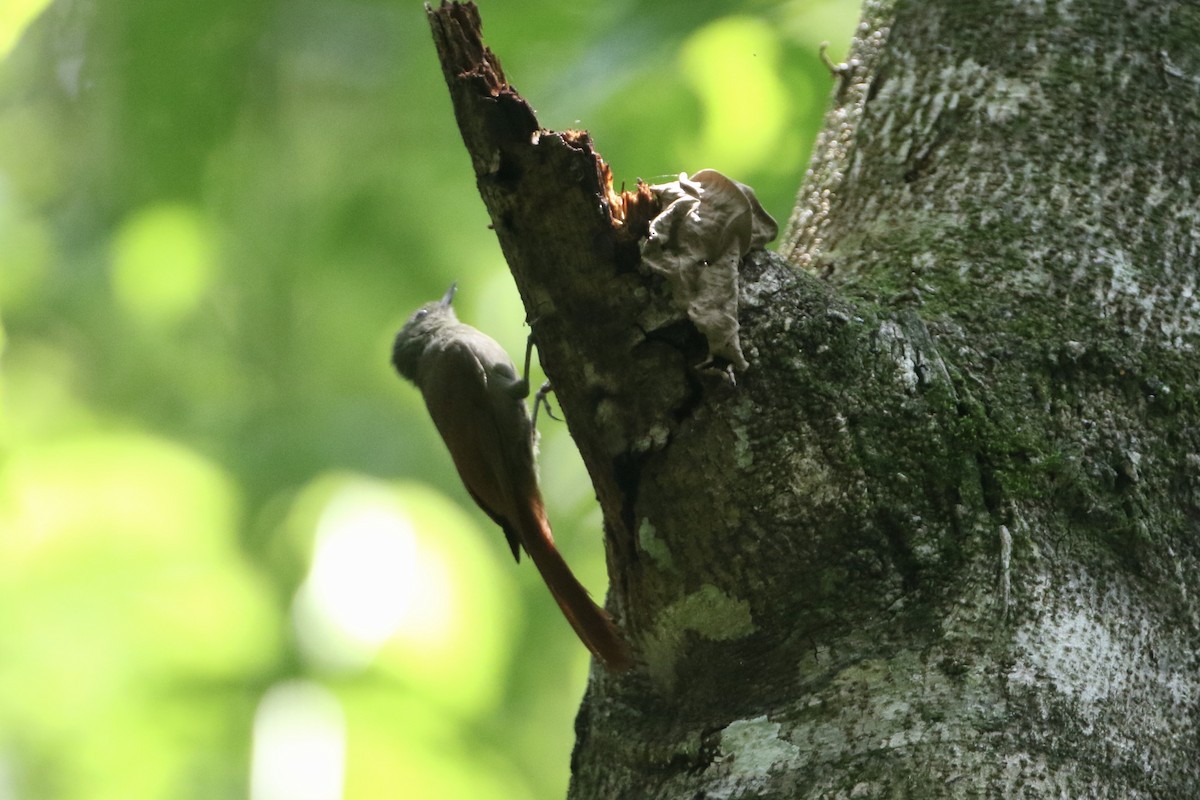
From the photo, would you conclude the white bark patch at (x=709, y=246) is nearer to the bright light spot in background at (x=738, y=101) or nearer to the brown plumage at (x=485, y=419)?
the brown plumage at (x=485, y=419)

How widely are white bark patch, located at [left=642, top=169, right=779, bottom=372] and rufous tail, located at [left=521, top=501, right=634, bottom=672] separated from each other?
538 mm

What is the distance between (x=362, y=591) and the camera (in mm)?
4750

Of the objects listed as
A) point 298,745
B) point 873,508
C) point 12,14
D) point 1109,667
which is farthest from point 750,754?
point 298,745

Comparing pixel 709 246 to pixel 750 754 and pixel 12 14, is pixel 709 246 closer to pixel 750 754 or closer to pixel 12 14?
pixel 750 754

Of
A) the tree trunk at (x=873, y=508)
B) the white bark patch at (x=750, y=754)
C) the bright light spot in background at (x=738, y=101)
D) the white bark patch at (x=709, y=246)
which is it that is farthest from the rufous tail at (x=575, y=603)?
the bright light spot in background at (x=738, y=101)

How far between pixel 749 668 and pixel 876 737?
0.78ft

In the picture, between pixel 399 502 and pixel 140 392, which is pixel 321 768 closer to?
pixel 399 502

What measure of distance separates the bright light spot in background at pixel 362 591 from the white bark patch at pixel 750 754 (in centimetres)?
312

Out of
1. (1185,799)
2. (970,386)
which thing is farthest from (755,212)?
(1185,799)

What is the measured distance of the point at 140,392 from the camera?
489cm

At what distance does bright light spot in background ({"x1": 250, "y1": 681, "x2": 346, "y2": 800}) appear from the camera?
14.5ft

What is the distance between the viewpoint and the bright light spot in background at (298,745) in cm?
443

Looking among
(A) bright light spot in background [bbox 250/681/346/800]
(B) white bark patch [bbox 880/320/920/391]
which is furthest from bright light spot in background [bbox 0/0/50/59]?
(A) bright light spot in background [bbox 250/681/346/800]

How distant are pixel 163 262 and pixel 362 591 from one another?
1.43 m
